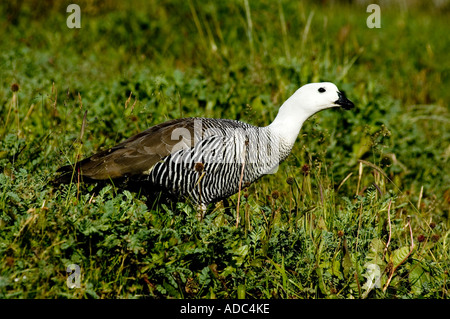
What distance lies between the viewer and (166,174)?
435 centimetres

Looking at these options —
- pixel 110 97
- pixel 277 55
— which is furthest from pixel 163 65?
pixel 110 97

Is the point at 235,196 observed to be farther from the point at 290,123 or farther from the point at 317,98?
the point at 317,98

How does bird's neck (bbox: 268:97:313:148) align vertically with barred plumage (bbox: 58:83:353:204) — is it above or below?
above

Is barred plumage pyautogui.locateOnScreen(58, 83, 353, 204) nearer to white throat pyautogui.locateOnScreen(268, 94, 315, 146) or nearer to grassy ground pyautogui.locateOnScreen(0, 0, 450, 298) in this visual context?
white throat pyautogui.locateOnScreen(268, 94, 315, 146)

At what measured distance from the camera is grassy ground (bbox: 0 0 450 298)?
11.5 ft

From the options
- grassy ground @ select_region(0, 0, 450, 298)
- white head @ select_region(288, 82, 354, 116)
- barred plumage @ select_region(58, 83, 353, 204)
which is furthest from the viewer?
white head @ select_region(288, 82, 354, 116)

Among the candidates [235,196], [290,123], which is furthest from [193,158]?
[290,123]

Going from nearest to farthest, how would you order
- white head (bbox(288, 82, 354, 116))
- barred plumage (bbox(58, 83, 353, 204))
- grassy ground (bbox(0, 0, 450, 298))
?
grassy ground (bbox(0, 0, 450, 298)) → barred plumage (bbox(58, 83, 353, 204)) → white head (bbox(288, 82, 354, 116))

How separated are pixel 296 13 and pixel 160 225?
5778 mm

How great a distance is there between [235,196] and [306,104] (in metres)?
0.91

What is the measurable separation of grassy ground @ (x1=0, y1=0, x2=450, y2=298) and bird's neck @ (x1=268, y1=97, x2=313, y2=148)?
14 cm

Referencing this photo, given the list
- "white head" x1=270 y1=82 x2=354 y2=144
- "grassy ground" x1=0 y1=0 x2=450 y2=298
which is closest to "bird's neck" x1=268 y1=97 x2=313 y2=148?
"white head" x1=270 y1=82 x2=354 y2=144

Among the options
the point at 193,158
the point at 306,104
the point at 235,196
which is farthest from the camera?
the point at 235,196

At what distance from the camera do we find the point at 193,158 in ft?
14.2
